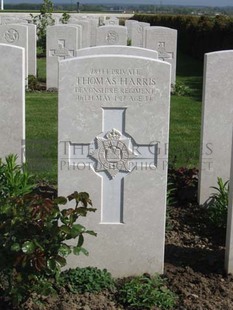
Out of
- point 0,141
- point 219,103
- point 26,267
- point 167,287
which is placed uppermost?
point 219,103

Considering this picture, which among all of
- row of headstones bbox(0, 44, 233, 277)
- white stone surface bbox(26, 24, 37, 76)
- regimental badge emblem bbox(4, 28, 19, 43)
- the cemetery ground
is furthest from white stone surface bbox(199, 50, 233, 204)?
white stone surface bbox(26, 24, 37, 76)

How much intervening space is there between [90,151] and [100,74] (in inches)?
19.6

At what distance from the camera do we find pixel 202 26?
69.9 ft

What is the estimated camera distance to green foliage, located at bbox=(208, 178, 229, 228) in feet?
17.0

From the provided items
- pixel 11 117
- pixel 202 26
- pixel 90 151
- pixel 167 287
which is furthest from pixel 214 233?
pixel 202 26

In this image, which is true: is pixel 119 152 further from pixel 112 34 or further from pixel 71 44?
pixel 112 34

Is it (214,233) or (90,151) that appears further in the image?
(214,233)

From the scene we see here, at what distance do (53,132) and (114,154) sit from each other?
467cm

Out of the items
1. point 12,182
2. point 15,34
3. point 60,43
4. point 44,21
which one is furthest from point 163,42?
point 44,21

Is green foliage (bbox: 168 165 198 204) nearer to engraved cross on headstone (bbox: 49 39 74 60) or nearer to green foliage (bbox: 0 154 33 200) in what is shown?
green foliage (bbox: 0 154 33 200)

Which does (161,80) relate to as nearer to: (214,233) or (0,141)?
(214,233)

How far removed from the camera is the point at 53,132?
8.73m

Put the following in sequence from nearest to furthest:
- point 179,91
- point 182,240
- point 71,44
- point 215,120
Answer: point 182,240
point 215,120
point 179,91
point 71,44

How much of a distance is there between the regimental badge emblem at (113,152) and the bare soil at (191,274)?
814mm
